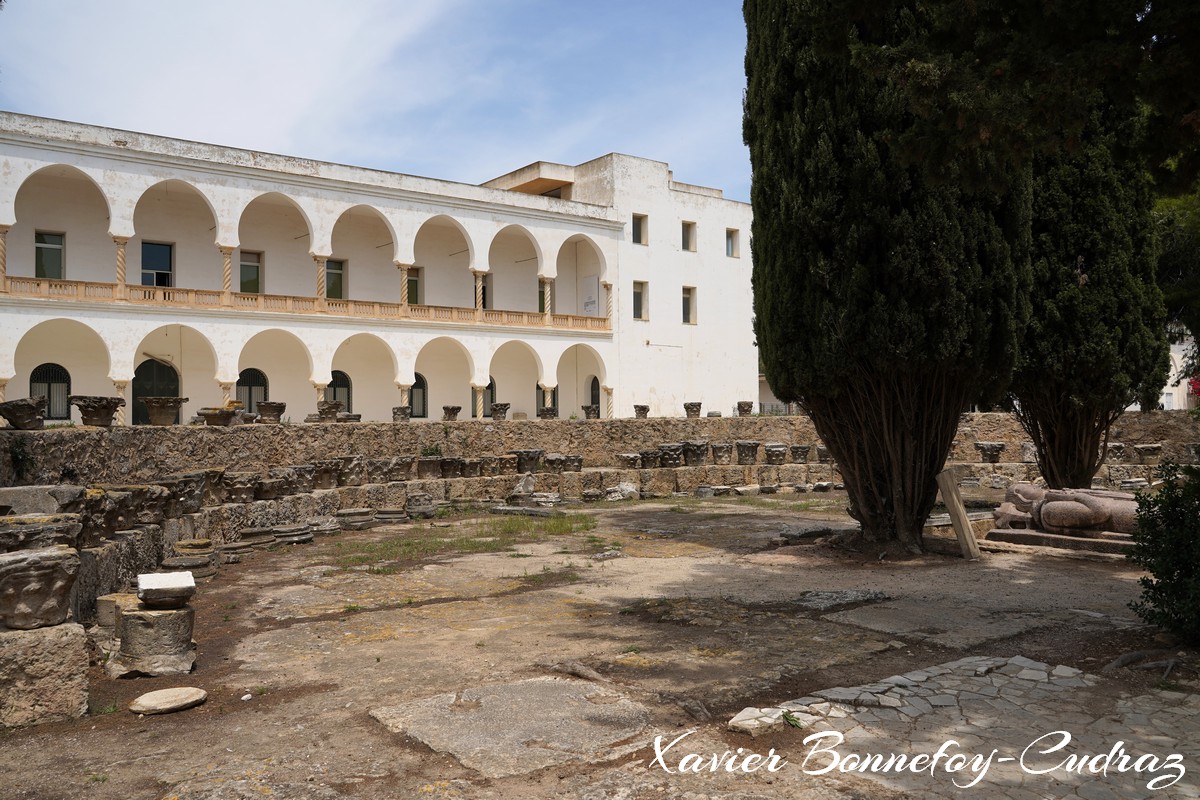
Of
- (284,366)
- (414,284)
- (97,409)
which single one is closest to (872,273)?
(97,409)

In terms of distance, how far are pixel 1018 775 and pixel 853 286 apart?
6393 millimetres

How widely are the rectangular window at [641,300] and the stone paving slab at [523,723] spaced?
30.9 meters

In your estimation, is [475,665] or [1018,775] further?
[475,665]

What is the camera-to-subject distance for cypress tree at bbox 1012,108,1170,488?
12.0 meters

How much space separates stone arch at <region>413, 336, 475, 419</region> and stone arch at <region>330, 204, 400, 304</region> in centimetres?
231

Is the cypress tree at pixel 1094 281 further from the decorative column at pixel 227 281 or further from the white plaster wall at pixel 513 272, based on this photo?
the white plaster wall at pixel 513 272

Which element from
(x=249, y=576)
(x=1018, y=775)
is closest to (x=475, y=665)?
(x=1018, y=775)

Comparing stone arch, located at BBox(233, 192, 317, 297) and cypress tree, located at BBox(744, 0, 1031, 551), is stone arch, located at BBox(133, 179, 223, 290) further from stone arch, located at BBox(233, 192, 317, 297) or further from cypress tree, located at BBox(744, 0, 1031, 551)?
cypress tree, located at BBox(744, 0, 1031, 551)

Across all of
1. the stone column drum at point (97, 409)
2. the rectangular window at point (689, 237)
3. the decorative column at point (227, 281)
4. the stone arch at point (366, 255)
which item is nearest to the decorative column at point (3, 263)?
the decorative column at point (227, 281)

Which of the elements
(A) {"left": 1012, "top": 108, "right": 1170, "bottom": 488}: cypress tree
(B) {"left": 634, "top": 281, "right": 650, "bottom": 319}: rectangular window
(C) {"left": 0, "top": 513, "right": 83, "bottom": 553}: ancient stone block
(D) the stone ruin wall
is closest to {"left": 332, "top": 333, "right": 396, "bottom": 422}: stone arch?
(B) {"left": 634, "top": 281, "right": 650, "bottom": 319}: rectangular window

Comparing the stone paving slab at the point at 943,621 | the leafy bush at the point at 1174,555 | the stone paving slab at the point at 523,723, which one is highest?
the leafy bush at the point at 1174,555

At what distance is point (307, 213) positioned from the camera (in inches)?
1058

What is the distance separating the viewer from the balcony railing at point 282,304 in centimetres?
2315

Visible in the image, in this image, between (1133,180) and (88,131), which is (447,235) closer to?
(88,131)
